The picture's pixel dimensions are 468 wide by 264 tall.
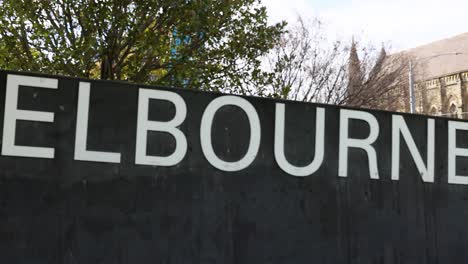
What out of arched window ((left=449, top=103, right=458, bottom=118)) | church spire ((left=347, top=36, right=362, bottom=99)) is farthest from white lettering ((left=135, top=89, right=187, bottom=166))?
arched window ((left=449, top=103, right=458, bottom=118))

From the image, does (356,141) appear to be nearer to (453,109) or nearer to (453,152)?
(453,152)

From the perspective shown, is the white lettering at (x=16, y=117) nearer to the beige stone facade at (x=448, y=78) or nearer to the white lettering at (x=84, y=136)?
the white lettering at (x=84, y=136)

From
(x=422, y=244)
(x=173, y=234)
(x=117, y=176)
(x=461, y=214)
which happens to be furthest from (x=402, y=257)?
(x=117, y=176)

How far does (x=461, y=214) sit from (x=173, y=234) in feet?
10.5

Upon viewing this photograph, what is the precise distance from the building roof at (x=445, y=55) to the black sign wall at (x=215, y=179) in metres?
55.9

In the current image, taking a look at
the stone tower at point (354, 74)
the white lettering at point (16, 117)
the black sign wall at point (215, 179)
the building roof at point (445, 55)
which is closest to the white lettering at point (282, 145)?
the black sign wall at point (215, 179)

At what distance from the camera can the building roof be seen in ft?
198

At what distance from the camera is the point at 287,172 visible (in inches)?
202

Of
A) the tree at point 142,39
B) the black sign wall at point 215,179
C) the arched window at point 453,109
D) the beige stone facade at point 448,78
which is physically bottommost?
the black sign wall at point 215,179

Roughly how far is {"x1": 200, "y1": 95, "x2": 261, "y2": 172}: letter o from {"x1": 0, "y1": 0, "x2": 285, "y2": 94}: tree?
6.51 meters

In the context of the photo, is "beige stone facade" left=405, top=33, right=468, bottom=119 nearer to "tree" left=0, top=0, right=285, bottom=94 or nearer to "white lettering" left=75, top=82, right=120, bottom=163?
"tree" left=0, top=0, right=285, bottom=94

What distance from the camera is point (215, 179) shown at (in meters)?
4.84

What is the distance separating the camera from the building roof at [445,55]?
198 ft

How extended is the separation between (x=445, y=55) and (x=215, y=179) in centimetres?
6282
